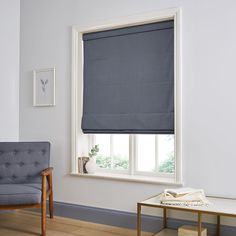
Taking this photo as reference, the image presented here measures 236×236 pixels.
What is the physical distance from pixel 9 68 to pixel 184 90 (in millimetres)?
2171

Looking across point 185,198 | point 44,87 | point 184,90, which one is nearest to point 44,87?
point 44,87

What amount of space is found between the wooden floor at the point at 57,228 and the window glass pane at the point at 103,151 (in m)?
0.65

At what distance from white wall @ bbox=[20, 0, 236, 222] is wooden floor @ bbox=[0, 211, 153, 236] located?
226 millimetres

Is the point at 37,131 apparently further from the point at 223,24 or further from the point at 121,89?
the point at 223,24

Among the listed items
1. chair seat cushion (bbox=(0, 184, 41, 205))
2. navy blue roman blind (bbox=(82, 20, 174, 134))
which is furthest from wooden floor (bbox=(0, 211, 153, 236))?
navy blue roman blind (bbox=(82, 20, 174, 134))

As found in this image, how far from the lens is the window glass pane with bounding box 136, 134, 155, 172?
3.44 m

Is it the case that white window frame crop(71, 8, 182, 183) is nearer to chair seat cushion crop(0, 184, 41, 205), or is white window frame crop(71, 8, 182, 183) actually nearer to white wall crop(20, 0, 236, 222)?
white wall crop(20, 0, 236, 222)

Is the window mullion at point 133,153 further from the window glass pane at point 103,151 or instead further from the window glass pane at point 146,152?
the window glass pane at point 103,151

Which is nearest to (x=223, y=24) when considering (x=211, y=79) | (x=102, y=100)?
(x=211, y=79)

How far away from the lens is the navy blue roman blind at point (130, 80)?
3.18 m

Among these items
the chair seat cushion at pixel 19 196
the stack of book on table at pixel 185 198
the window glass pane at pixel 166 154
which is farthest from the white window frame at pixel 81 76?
the chair seat cushion at pixel 19 196

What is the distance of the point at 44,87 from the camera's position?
3900mm

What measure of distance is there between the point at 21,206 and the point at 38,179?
21.5 inches

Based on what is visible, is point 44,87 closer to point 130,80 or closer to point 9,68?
point 9,68
